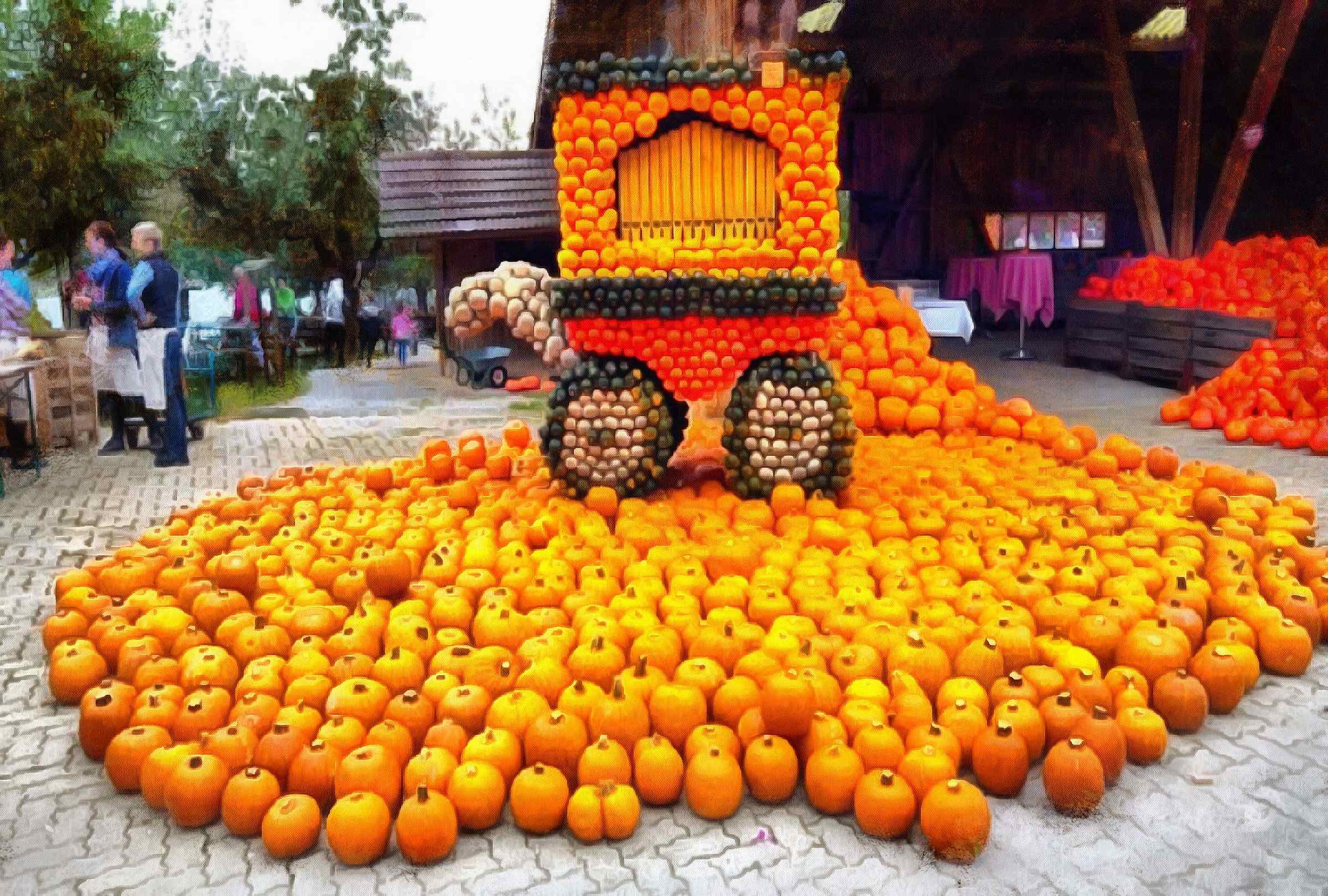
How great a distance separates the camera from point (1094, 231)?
19281 millimetres

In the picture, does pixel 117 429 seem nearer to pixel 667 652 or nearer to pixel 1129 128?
pixel 667 652

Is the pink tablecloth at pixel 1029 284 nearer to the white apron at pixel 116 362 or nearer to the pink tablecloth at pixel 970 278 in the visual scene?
the pink tablecloth at pixel 970 278

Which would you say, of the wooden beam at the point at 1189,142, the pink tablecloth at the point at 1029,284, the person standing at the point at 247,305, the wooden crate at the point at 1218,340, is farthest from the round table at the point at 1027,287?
the person standing at the point at 247,305

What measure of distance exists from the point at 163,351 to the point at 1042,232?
1534 cm

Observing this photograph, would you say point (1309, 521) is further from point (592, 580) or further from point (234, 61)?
point (234, 61)

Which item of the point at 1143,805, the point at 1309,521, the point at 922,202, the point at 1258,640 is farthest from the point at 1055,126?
the point at 1143,805

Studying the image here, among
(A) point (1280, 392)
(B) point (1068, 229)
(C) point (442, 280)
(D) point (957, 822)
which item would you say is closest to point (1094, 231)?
(B) point (1068, 229)

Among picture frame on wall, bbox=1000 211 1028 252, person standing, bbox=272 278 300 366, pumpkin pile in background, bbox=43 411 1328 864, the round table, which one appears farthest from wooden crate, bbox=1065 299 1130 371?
person standing, bbox=272 278 300 366

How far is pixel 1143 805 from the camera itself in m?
3.13

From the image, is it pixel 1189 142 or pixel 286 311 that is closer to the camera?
pixel 1189 142

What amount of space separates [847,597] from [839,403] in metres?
1.84

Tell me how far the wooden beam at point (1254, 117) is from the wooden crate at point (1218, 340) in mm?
3112

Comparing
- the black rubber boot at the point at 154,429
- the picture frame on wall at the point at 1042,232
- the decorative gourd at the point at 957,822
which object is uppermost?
the picture frame on wall at the point at 1042,232

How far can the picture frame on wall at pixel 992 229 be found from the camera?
18562 millimetres
